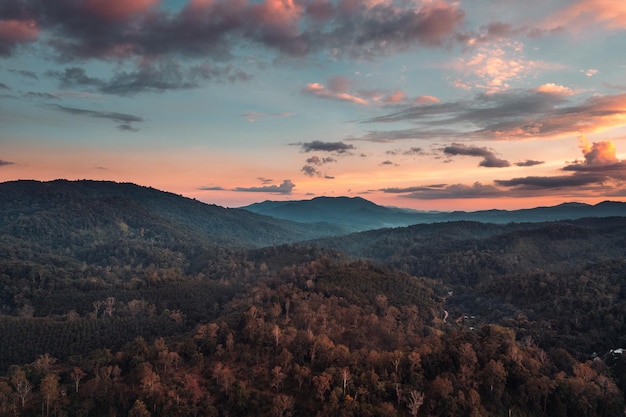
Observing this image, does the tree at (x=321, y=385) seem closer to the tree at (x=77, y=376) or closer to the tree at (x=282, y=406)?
the tree at (x=282, y=406)

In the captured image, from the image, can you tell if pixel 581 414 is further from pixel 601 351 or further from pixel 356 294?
pixel 356 294

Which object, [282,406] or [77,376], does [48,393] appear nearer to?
[77,376]

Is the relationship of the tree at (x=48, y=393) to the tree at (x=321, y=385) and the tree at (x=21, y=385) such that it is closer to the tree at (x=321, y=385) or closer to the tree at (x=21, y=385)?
the tree at (x=21, y=385)

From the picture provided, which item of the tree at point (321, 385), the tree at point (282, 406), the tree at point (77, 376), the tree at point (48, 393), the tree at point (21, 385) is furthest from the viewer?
the tree at point (77, 376)

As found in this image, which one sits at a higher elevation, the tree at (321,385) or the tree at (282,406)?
the tree at (321,385)

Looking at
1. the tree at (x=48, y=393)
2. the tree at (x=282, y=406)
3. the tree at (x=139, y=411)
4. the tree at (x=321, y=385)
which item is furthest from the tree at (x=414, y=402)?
the tree at (x=48, y=393)

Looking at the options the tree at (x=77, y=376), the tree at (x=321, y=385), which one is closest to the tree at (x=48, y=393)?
the tree at (x=77, y=376)

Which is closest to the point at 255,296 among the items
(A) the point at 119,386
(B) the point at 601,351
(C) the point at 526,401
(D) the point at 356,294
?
(D) the point at 356,294

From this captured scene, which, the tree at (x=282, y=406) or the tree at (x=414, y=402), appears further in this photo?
the tree at (x=414, y=402)

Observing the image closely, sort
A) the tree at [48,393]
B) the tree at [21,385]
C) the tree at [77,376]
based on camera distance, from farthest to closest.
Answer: the tree at [77,376]
the tree at [21,385]
the tree at [48,393]

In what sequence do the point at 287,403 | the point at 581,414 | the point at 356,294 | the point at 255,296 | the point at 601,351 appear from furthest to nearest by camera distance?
the point at 356,294, the point at 255,296, the point at 601,351, the point at 581,414, the point at 287,403

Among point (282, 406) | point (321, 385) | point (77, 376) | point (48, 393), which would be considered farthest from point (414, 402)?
point (77, 376)
